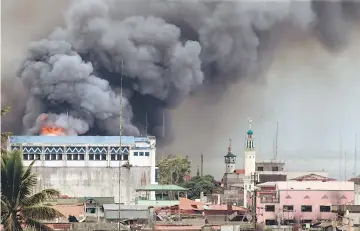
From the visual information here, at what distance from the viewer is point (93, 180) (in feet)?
131

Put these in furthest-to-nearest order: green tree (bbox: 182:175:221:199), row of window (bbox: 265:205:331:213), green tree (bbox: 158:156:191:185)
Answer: green tree (bbox: 158:156:191:185) → green tree (bbox: 182:175:221:199) → row of window (bbox: 265:205:331:213)

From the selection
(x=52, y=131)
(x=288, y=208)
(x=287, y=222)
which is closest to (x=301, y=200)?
(x=288, y=208)

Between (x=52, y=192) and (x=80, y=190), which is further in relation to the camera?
(x=80, y=190)

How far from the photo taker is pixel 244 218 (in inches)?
1022

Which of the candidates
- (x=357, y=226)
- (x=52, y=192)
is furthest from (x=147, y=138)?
(x=52, y=192)

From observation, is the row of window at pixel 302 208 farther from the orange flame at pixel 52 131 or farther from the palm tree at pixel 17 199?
the palm tree at pixel 17 199

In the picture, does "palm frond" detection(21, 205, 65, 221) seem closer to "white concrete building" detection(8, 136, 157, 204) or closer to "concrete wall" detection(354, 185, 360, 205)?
"concrete wall" detection(354, 185, 360, 205)

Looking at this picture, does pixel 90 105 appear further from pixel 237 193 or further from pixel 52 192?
pixel 52 192

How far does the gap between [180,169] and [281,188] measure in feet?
55.2

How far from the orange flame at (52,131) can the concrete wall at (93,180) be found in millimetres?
4539

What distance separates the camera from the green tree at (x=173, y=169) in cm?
4597

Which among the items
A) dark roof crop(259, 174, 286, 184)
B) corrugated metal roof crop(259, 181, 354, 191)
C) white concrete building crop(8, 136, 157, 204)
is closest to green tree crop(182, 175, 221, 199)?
white concrete building crop(8, 136, 157, 204)

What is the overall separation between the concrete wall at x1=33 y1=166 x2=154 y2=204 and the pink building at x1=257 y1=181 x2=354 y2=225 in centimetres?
978

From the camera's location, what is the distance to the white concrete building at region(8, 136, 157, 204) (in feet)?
130
